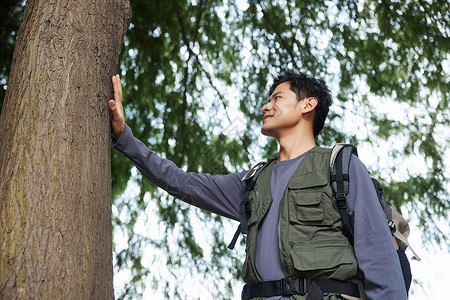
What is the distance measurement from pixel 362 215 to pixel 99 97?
1.17 meters

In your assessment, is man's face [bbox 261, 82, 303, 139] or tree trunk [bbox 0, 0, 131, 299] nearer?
tree trunk [bbox 0, 0, 131, 299]

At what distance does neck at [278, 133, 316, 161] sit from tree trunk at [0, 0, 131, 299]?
887 millimetres

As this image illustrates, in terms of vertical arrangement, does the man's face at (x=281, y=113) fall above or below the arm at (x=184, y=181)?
above

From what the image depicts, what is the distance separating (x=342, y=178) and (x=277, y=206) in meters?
0.31

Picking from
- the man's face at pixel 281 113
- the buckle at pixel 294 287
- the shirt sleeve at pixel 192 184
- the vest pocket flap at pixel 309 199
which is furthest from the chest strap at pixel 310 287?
the man's face at pixel 281 113

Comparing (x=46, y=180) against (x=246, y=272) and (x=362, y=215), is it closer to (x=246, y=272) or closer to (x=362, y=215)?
(x=246, y=272)

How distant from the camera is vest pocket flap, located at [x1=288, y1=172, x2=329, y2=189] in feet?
7.14

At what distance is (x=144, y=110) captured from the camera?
509 centimetres

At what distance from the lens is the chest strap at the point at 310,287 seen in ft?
6.44

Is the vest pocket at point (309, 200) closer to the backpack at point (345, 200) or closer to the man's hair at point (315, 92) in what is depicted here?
the backpack at point (345, 200)

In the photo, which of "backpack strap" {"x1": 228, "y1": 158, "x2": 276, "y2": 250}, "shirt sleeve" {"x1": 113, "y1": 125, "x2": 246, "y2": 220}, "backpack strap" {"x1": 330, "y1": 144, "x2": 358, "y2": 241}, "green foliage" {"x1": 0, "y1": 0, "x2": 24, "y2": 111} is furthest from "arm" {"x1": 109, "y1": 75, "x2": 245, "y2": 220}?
"green foliage" {"x1": 0, "y1": 0, "x2": 24, "y2": 111}

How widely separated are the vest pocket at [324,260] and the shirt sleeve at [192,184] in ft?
2.14

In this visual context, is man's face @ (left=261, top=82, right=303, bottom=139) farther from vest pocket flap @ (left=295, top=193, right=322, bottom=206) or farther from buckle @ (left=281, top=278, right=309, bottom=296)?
buckle @ (left=281, top=278, right=309, bottom=296)

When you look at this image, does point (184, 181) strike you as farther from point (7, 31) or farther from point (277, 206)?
point (7, 31)
